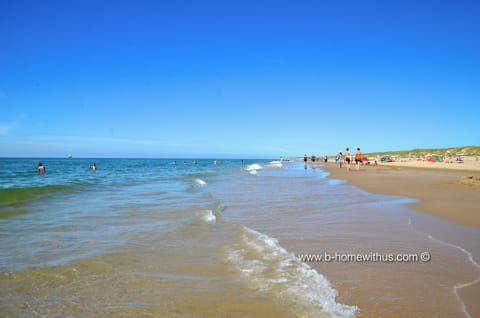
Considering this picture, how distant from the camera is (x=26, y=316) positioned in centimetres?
361

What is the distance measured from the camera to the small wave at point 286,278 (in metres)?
3.71

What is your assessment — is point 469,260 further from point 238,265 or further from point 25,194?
point 25,194

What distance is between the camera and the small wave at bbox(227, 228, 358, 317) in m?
3.71

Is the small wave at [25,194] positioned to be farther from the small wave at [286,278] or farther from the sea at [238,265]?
the small wave at [286,278]

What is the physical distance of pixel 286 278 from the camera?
15.3 feet

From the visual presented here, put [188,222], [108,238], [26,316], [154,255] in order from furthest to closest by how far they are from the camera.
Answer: [188,222] < [108,238] < [154,255] < [26,316]

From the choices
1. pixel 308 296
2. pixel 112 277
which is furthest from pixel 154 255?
pixel 308 296

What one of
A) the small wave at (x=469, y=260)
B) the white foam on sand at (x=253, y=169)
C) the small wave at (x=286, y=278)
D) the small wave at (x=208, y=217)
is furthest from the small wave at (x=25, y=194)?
the white foam on sand at (x=253, y=169)

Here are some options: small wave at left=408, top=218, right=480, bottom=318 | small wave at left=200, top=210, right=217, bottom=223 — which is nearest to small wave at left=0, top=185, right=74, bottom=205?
small wave at left=200, top=210, right=217, bottom=223

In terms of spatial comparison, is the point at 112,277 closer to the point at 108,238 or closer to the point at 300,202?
the point at 108,238

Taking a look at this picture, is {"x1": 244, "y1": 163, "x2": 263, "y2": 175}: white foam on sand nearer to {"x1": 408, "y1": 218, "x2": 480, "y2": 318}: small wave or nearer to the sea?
the sea

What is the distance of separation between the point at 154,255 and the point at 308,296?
3.21 m

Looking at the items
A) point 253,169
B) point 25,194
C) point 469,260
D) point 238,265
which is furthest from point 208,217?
point 253,169

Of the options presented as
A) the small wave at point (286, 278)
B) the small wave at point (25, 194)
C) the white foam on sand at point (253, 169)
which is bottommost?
the white foam on sand at point (253, 169)
